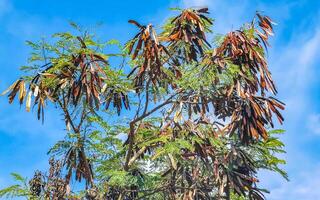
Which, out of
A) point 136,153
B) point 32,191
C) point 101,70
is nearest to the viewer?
point 101,70

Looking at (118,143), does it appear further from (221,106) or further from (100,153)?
(221,106)

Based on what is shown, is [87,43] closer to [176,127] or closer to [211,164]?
[176,127]

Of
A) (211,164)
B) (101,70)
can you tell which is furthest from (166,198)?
(101,70)

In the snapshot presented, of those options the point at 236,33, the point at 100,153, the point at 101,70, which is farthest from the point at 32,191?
the point at 236,33

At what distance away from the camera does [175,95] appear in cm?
1343

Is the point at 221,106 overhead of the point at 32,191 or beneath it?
overhead

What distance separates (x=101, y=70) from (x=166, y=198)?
14.7ft

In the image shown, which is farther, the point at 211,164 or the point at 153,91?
the point at 211,164

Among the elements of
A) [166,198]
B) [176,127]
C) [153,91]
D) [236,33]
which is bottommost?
[166,198]

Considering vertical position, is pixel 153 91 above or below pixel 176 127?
above

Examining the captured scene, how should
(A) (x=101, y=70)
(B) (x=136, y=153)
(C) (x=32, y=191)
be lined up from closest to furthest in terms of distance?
(A) (x=101, y=70) → (C) (x=32, y=191) → (B) (x=136, y=153)

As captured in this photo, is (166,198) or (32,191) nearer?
(32,191)

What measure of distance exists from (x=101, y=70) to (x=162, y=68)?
1.81 meters

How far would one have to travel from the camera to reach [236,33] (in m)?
13.7
